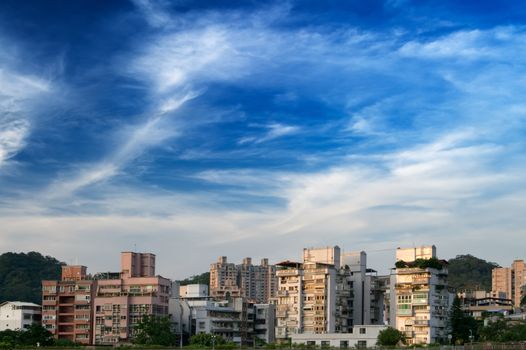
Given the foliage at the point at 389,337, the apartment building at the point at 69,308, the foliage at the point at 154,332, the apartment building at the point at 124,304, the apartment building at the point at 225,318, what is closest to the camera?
the foliage at the point at 389,337

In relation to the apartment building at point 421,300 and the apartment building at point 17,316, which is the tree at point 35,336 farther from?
the apartment building at point 421,300

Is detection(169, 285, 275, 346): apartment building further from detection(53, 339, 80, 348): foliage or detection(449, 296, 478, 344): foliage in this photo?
detection(449, 296, 478, 344): foliage

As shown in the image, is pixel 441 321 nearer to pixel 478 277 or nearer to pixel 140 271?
pixel 140 271

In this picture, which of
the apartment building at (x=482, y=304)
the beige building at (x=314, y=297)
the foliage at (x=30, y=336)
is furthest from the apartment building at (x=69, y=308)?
the apartment building at (x=482, y=304)

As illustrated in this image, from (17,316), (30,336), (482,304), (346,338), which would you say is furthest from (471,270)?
(30,336)

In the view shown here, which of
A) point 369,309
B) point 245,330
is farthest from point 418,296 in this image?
point 245,330

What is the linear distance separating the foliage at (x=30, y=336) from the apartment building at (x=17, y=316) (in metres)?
6.27

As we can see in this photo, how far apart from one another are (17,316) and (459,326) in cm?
4674

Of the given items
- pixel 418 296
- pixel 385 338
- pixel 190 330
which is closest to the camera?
pixel 385 338

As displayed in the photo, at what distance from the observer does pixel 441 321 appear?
8288 cm

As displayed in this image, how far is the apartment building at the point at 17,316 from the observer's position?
88.0 meters

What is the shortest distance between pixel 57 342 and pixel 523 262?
103559 mm

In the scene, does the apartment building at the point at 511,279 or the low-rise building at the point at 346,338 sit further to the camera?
the apartment building at the point at 511,279

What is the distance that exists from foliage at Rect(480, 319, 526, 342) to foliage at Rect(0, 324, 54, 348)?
42856 mm
